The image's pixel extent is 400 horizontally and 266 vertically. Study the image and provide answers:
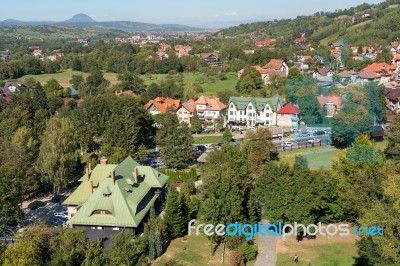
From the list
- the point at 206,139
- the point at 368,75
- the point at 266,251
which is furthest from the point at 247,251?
the point at 368,75

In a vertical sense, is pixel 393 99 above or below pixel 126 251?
above

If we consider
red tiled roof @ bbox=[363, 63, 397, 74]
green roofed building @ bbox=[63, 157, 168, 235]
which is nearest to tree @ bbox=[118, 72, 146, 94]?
red tiled roof @ bbox=[363, 63, 397, 74]

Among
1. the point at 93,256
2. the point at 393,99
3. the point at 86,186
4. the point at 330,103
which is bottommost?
the point at 93,256

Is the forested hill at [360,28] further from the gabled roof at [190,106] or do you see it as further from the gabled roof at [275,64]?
the gabled roof at [190,106]

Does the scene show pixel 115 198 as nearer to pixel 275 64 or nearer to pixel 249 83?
pixel 249 83

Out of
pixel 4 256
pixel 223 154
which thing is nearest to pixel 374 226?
pixel 223 154

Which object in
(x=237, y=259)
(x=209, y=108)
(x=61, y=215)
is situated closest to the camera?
(x=237, y=259)

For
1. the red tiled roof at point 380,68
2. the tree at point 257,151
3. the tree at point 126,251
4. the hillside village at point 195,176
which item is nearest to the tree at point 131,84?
the hillside village at point 195,176

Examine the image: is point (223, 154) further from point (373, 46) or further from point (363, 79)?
point (373, 46)
